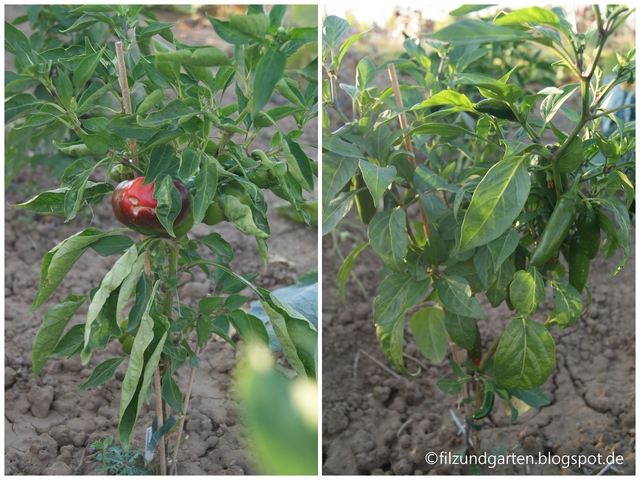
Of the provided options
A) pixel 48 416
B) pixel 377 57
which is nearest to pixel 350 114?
pixel 377 57

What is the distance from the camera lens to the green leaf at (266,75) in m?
0.93

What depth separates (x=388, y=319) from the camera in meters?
1.46

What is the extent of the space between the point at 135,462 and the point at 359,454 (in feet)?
2.10

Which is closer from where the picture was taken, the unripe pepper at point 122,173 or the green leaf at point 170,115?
the green leaf at point 170,115

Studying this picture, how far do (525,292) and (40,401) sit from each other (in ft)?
4.14

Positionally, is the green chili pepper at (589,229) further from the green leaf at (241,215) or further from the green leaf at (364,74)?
the green leaf at (241,215)

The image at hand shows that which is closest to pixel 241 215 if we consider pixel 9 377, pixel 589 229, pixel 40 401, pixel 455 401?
pixel 589 229

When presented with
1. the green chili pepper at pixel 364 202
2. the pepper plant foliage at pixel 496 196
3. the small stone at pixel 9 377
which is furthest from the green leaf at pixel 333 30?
the small stone at pixel 9 377

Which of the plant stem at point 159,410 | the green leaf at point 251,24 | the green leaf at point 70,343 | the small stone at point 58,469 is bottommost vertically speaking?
A: the small stone at point 58,469

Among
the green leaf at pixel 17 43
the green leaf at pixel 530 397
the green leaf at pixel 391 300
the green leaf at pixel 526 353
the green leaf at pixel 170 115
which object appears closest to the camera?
the green leaf at pixel 170 115

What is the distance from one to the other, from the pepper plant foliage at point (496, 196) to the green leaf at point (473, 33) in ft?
0.23

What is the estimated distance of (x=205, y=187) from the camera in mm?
1062

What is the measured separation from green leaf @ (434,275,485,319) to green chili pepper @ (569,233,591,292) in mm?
222

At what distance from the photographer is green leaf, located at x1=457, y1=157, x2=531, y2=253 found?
1.16 m
